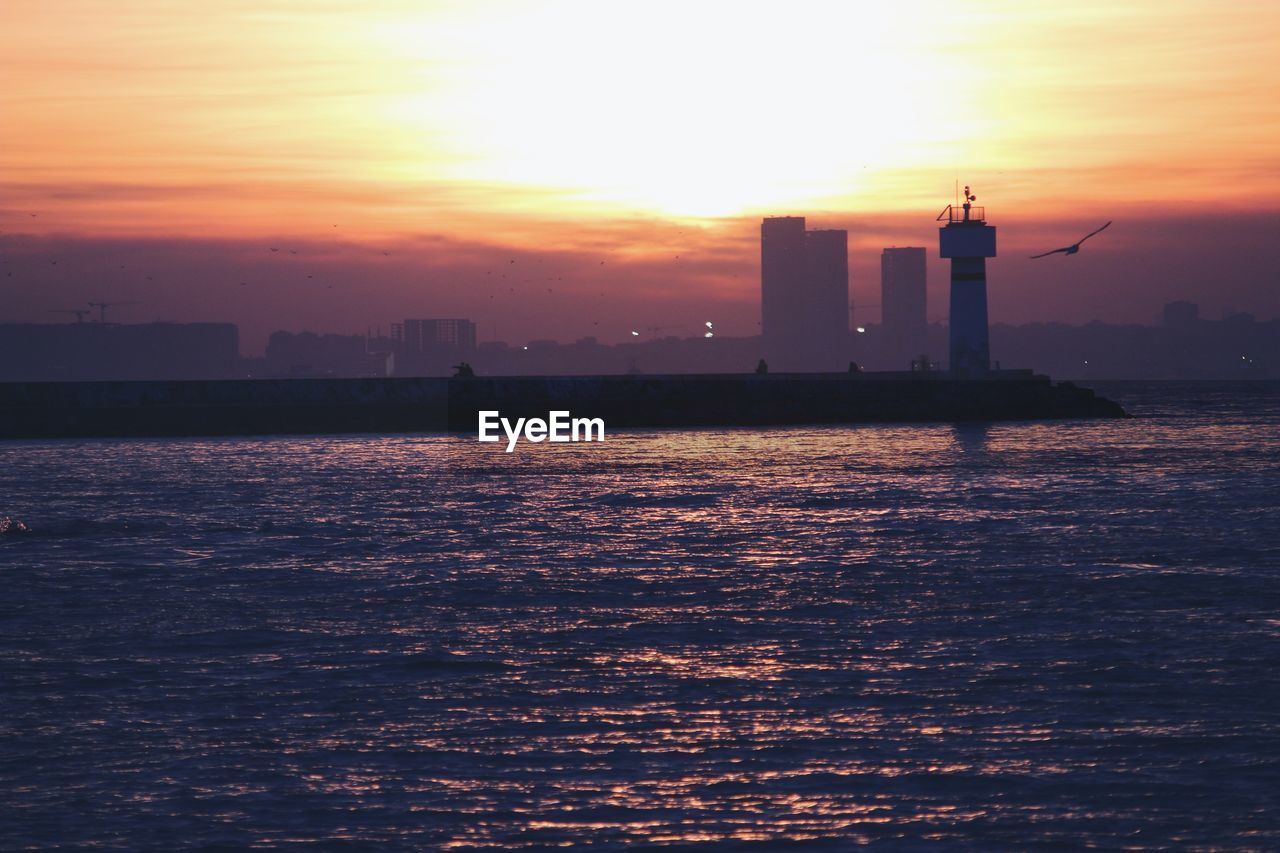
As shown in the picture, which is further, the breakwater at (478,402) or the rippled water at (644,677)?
the breakwater at (478,402)

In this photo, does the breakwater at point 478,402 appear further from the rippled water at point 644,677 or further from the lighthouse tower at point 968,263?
the rippled water at point 644,677

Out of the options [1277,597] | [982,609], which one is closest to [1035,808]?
[982,609]

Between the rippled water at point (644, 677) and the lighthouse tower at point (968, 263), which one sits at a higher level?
the lighthouse tower at point (968, 263)

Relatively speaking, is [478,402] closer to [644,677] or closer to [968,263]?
[968,263]

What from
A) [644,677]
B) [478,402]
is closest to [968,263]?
[478,402]

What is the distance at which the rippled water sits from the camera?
11094 mm

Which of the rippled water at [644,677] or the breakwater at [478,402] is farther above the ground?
the breakwater at [478,402]

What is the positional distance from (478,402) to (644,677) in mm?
70050

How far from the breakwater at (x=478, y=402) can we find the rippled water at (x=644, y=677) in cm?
4388

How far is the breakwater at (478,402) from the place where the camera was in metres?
81.2

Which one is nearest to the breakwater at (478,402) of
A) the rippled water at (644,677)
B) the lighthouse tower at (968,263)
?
the lighthouse tower at (968,263)

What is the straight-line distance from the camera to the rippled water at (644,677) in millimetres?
11094

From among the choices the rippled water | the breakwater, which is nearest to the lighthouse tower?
the breakwater

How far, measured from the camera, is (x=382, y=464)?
6022 centimetres
